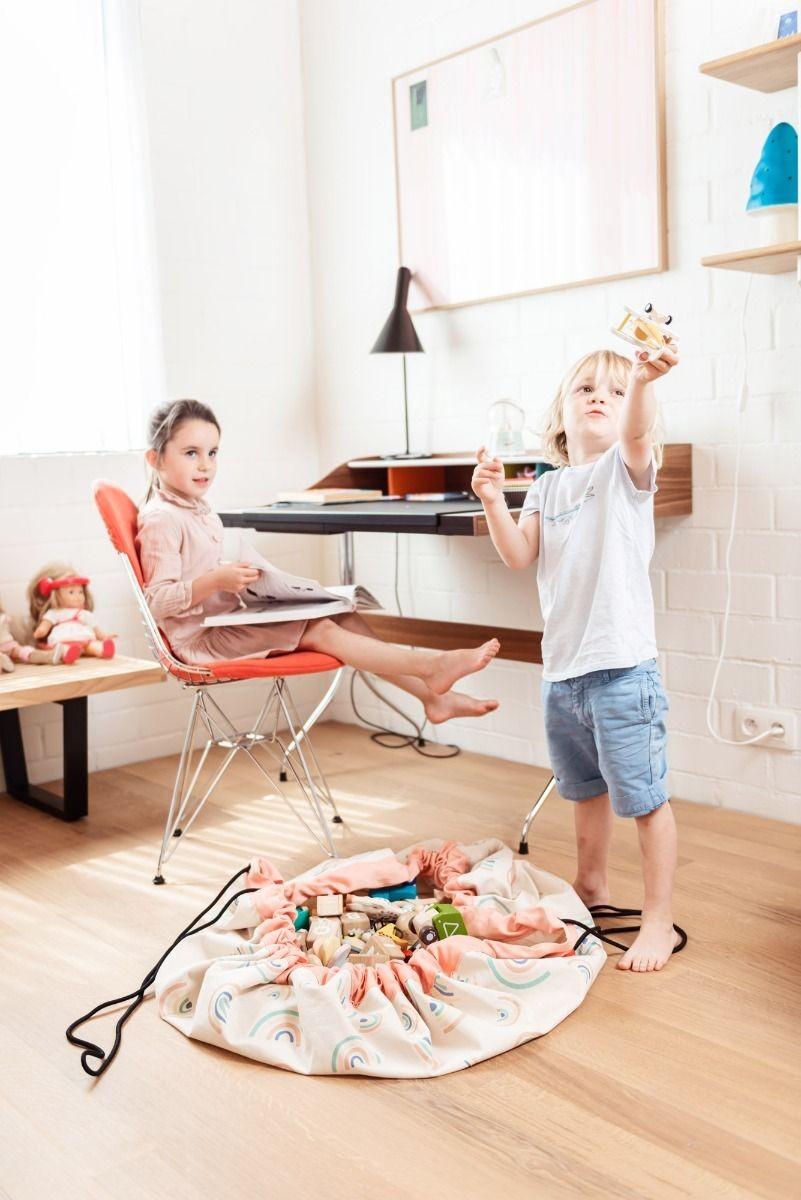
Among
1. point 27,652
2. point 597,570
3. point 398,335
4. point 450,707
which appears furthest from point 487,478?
point 27,652

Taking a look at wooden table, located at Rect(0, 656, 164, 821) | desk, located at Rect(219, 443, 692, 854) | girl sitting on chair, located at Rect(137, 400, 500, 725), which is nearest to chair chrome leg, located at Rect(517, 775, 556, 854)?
desk, located at Rect(219, 443, 692, 854)

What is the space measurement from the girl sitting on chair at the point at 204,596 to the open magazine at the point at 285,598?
43mm

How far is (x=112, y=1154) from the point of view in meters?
1.44

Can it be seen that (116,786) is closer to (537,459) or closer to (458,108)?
(537,459)

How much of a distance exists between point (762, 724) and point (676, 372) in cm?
84

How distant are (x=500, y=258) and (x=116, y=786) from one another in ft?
5.80

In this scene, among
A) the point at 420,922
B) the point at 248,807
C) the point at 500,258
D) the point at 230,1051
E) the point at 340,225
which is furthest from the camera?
the point at 340,225

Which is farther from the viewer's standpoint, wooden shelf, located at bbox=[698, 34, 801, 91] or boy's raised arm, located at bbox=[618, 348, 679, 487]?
wooden shelf, located at bbox=[698, 34, 801, 91]

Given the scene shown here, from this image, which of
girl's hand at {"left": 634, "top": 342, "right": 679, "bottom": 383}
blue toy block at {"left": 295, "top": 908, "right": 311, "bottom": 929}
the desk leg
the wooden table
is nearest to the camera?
girl's hand at {"left": 634, "top": 342, "right": 679, "bottom": 383}

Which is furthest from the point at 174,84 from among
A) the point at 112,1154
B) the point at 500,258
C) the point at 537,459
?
the point at 112,1154

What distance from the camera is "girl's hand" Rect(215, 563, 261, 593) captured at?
2.45 meters

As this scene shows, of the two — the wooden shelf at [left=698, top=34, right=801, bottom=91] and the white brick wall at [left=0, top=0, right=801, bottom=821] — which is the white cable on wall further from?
the wooden shelf at [left=698, top=34, right=801, bottom=91]

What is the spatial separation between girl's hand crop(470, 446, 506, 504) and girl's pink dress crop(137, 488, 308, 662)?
28.8 inches

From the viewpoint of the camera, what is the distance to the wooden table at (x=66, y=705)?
2.65 m
